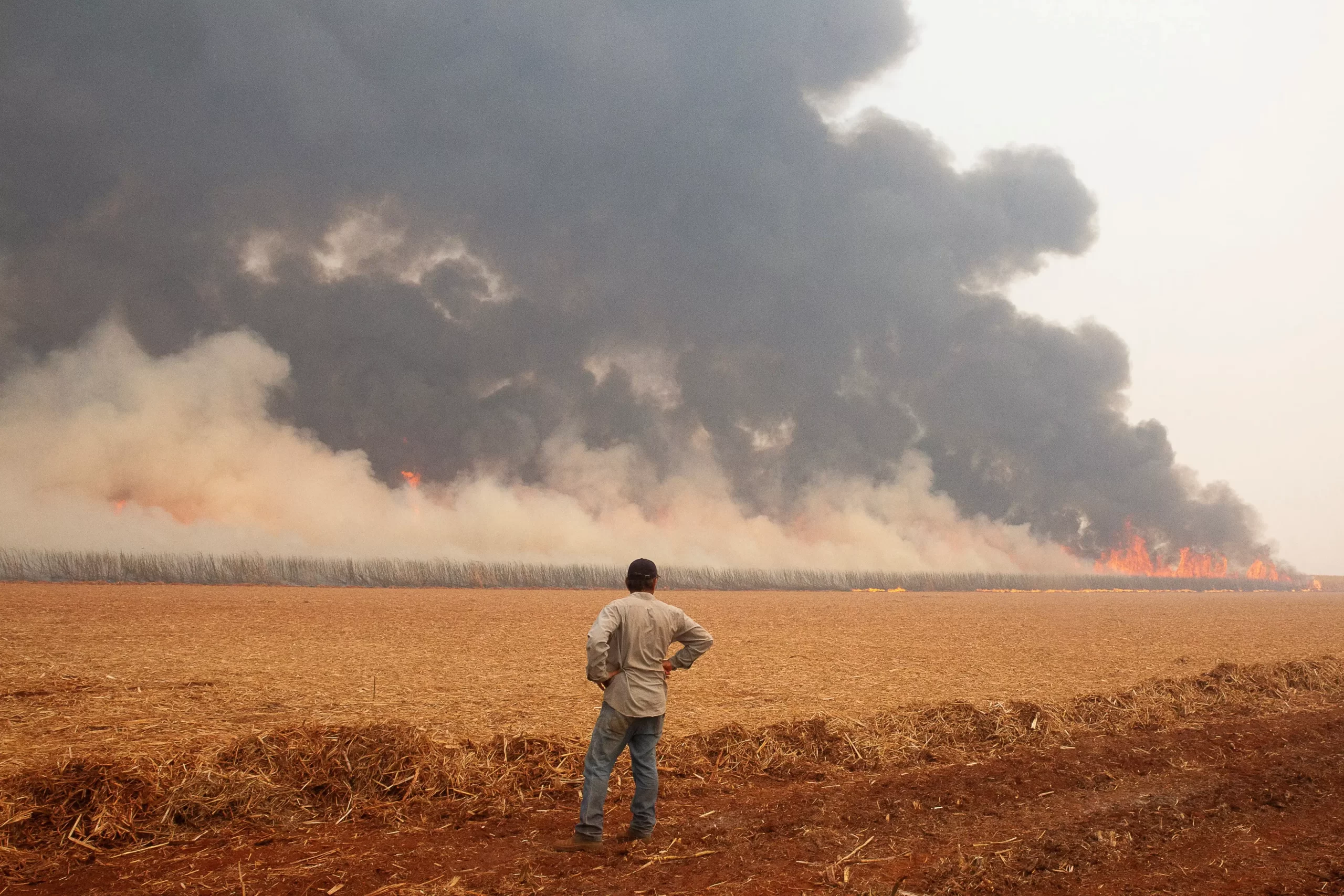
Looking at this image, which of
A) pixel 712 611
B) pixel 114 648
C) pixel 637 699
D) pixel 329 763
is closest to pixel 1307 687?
pixel 637 699

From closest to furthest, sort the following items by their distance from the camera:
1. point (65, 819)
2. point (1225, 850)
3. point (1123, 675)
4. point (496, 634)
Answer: point (1225, 850), point (65, 819), point (1123, 675), point (496, 634)

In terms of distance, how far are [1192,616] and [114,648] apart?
6356 cm

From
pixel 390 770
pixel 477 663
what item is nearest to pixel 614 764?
pixel 390 770

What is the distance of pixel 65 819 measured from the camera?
27.5 feet

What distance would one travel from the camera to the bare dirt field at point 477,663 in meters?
15.2

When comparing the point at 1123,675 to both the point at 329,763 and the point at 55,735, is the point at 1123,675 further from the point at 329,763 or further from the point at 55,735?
the point at 55,735

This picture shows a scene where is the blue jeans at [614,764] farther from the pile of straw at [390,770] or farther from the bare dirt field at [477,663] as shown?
the bare dirt field at [477,663]

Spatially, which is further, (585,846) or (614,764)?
(614,764)

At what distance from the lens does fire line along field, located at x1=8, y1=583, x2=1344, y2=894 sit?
734cm

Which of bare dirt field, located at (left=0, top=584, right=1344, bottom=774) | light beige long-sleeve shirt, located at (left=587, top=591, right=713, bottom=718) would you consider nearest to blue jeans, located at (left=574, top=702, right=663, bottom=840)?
light beige long-sleeve shirt, located at (left=587, top=591, right=713, bottom=718)

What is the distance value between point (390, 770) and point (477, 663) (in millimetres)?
14775

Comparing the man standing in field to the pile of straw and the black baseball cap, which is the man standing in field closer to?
the black baseball cap

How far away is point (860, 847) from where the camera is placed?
7953 mm

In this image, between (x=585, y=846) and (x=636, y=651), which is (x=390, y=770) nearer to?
(x=585, y=846)
